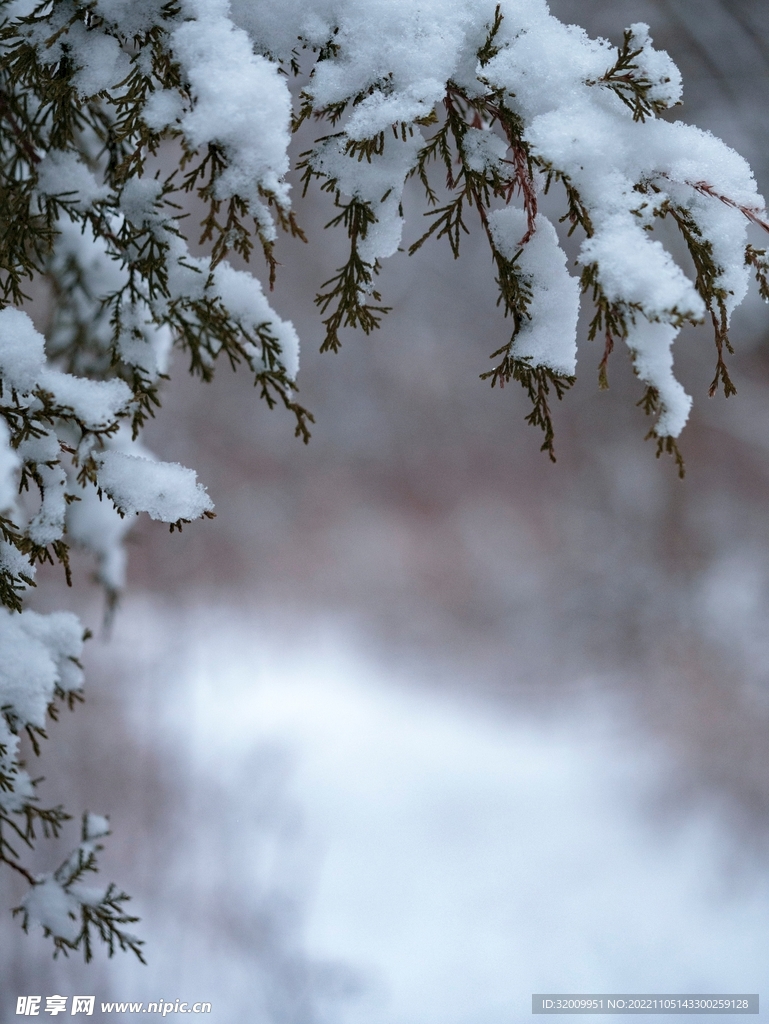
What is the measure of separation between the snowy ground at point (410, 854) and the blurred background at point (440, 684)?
0.02 meters

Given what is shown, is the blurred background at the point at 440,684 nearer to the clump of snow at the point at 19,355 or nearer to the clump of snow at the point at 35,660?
the clump of snow at the point at 35,660

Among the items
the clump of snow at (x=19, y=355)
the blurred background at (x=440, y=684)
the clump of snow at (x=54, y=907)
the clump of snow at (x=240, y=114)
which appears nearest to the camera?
the clump of snow at (x=240, y=114)

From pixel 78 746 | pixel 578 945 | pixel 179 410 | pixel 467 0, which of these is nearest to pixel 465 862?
pixel 578 945

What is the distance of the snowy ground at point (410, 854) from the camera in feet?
14.7

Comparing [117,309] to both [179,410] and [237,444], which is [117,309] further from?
[237,444]

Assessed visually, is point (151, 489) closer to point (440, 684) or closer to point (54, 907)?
point (54, 907)

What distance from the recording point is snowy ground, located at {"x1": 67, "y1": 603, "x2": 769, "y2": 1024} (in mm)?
4488

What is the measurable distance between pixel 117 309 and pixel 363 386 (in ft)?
33.9

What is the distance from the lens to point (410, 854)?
5641 millimetres

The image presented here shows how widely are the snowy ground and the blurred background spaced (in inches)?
0.9

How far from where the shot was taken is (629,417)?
35.2 ft

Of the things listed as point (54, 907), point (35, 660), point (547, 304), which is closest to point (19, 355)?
point (35, 660)

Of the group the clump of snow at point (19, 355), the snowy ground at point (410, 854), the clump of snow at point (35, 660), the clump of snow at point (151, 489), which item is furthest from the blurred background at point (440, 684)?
the clump of snow at point (19, 355)

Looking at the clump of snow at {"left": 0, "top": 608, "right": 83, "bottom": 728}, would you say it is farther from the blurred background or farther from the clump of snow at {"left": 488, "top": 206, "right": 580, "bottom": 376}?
the blurred background
